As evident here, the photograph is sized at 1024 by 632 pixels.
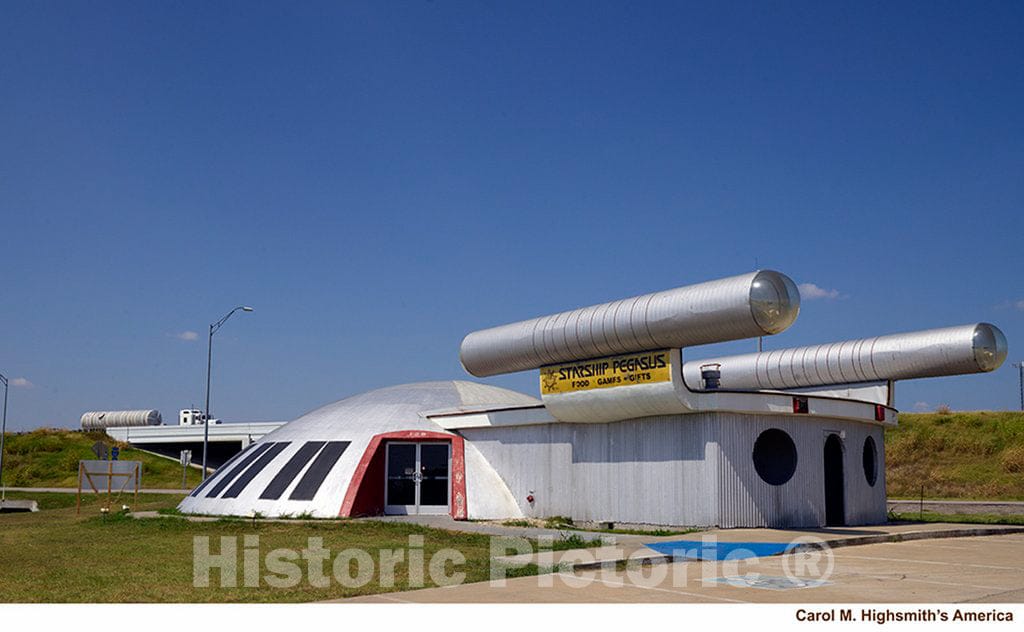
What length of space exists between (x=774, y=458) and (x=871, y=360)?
353cm

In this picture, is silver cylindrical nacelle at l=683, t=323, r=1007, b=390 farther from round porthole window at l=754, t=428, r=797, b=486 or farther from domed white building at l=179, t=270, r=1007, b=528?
round porthole window at l=754, t=428, r=797, b=486

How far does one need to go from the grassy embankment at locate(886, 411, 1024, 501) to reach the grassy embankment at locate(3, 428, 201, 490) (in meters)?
39.8

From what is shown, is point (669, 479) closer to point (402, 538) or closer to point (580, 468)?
point (580, 468)

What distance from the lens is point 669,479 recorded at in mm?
20562

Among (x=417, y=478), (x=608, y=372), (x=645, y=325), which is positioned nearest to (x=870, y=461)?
(x=608, y=372)

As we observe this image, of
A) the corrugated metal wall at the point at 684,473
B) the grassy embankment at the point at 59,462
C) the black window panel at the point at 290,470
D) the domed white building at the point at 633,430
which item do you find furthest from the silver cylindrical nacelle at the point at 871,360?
the grassy embankment at the point at 59,462

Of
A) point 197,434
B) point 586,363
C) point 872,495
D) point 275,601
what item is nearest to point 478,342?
point 586,363

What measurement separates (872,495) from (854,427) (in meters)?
1.89

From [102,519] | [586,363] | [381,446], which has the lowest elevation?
[102,519]

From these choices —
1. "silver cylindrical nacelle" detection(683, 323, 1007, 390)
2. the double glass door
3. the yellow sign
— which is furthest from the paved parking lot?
the double glass door

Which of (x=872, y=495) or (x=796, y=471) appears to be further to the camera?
(x=872, y=495)

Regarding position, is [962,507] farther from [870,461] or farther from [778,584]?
[778,584]

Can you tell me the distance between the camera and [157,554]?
647 inches
